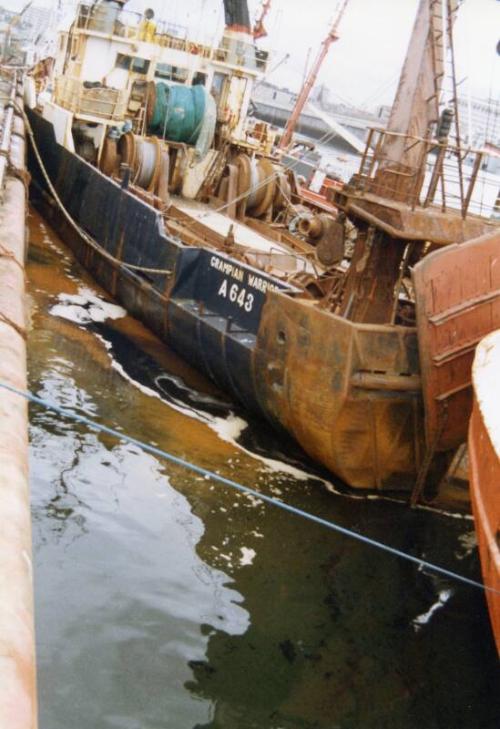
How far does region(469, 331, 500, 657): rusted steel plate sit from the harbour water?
1025 millimetres

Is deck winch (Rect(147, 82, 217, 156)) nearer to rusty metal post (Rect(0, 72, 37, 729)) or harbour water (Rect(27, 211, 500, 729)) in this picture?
harbour water (Rect(27, 211, 500, 729))

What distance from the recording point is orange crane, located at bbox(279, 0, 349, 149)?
35000mm

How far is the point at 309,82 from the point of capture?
115ft

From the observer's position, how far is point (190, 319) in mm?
11375

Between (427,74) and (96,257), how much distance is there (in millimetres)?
7610

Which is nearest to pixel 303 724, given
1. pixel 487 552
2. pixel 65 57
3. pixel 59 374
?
pixel 487 552

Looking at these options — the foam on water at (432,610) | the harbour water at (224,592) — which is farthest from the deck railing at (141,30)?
the foam on water at (432,610)

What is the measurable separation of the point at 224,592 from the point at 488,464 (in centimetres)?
241

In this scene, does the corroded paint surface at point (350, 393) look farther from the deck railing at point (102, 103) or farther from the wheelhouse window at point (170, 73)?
the wheelhouse window at point (170, 73)

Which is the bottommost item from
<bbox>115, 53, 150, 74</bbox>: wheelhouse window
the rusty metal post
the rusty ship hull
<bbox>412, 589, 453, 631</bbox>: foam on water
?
<bbox>412, 589, 453, 631</bbox>: foam on water

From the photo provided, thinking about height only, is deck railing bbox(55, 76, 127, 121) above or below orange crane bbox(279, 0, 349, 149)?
below

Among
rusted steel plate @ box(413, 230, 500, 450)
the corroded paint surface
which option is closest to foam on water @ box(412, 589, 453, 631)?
rusted steel plate @ box(413, 230, 500, 450)

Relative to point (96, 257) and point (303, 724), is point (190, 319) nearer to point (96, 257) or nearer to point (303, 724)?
point (96, 257)

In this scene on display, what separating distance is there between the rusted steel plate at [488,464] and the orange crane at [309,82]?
95.3 feet
